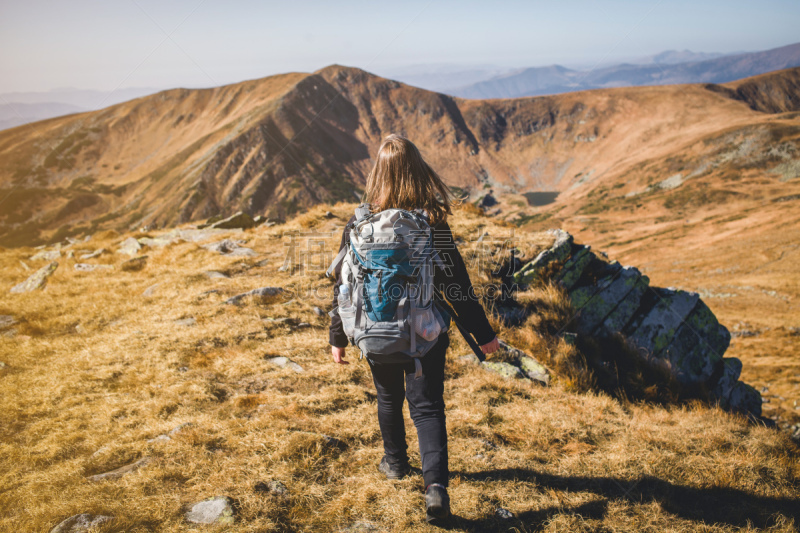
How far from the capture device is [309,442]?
4094 millimetres

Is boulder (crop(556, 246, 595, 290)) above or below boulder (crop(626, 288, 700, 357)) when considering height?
above

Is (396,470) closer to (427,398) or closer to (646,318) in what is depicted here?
(427,398)

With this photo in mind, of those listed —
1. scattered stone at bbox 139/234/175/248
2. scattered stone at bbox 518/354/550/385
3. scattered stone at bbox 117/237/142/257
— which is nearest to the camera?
scattered stone at bbox 518/354/550/385

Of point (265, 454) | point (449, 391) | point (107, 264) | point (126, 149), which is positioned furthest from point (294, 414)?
point (126, 149)

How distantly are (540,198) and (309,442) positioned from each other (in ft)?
544

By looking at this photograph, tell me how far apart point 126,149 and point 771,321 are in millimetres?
209306

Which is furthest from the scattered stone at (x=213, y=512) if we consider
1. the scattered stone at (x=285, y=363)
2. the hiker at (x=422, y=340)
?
the scattered stone at (x=285, y=363)

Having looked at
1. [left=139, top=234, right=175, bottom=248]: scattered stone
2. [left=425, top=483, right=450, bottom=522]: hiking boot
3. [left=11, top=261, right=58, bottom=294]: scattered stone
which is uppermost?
[left=139, top=234, right=175, bottom=248]: scattered stone

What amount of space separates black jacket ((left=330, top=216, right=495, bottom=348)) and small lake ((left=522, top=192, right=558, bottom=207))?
14927 cm

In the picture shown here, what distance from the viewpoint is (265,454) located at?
13.0 ft

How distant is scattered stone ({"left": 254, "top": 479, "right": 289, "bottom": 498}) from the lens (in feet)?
11.3

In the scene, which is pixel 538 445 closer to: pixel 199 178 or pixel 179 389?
pixel 179 389

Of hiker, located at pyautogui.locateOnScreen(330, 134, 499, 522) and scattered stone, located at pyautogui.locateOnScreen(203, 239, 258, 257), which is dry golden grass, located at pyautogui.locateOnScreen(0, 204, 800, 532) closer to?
hiker, located at pyautogui.locateOnScreen(330, 134, 499, 522)

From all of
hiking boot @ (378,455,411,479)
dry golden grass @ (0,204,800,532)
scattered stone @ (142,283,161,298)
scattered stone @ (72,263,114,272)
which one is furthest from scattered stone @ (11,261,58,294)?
hiking boot @ (378,455,411,479)
